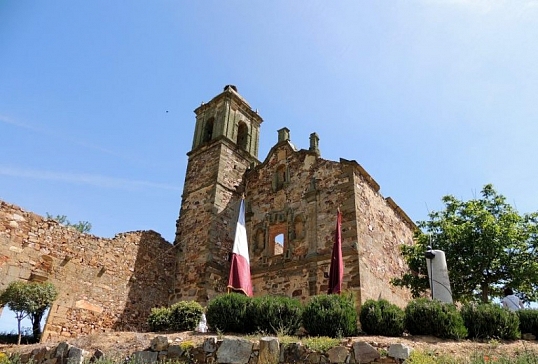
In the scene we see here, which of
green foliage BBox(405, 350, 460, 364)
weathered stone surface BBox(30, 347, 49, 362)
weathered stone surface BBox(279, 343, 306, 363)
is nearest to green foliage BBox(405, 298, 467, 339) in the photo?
green foliage BBox(405, 350, 460, 364)

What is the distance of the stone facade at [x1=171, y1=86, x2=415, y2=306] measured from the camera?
14.3 m

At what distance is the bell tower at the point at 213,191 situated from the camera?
51.5 ft

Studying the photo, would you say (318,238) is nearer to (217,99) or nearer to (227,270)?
(227,270)

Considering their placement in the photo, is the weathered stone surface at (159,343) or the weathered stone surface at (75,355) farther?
the weathered stone surface at (159,343)

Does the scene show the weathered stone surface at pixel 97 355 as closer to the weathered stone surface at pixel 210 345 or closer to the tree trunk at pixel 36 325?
the weathered stone surface at pixel 210 345

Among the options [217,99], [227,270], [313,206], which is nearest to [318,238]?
[313,206]

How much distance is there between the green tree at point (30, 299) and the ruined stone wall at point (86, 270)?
1.28 ft

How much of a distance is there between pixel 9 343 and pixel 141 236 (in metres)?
6.06

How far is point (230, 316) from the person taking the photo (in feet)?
30.9

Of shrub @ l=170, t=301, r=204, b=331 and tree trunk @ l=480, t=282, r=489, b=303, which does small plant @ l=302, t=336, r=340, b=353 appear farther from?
tree trunk @ l=480, t=282, r=489, b=303

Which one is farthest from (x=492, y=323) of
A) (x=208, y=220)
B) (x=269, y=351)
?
(x=208, y=220)

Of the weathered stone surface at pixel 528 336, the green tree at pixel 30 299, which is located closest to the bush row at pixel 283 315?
the weathered stone surface at pixel 528 336

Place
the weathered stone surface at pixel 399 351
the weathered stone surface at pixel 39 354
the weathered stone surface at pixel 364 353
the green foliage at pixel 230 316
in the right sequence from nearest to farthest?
the weathered stone surface at pixel 399 351, the weathered stone surface at pixel 364 353, the weathered stone surface at pixel 39 354, the green foliage at pixel 230 316

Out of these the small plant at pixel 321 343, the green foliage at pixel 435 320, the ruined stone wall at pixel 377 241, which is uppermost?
the ruined stone wall at pixel 377 241
